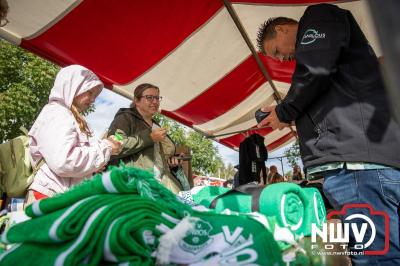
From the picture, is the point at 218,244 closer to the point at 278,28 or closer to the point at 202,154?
the point at 278,28

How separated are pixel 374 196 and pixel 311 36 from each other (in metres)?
0.64

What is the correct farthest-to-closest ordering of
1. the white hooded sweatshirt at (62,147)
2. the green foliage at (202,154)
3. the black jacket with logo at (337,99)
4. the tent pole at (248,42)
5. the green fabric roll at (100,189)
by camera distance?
the green foliage at (202,154) → the tent pole at (248,42) → the white hooded sweatshirt at (62,147) → the black jacket with logo at (337,99) → the green fabric roll at (100,189)

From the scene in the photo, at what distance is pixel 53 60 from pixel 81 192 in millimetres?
2622

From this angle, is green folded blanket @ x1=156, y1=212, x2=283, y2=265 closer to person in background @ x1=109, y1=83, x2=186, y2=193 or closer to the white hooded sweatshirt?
the white hooded sweatshirt

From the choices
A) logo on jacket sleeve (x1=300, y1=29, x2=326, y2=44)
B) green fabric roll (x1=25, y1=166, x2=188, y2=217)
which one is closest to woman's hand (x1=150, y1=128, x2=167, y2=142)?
logo on jacket sleeve (x1=300, y1=29, x2=326, y2=44)

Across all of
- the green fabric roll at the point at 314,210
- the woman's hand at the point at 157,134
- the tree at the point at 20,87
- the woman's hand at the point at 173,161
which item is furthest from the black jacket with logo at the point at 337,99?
the tree at the point at 20,87

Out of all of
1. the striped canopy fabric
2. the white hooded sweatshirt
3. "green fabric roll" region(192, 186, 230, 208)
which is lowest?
"green fabric roll" region(192, 186, 230, 208)

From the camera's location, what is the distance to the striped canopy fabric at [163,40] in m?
2.63

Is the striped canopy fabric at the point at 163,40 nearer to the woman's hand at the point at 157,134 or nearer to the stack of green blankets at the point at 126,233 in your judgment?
the woman's hand at the point at 157,134

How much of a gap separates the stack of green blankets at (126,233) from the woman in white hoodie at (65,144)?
0.77m

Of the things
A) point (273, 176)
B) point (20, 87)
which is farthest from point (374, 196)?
point (20, 87)

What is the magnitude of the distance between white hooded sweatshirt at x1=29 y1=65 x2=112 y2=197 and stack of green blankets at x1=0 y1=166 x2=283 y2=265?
759 millimetres

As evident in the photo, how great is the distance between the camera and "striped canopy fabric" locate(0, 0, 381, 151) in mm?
2629

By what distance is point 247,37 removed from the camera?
352 centimetres
